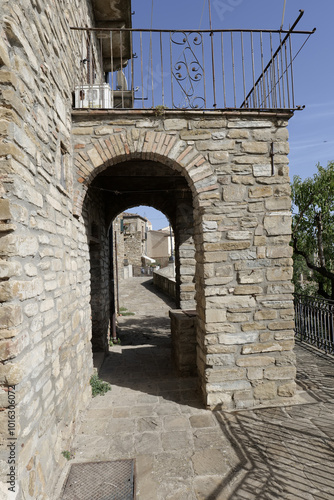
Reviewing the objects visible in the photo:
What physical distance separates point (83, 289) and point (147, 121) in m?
2.46

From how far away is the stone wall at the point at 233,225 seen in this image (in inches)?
156

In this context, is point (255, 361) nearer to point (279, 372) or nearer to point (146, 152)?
point (279, 372)

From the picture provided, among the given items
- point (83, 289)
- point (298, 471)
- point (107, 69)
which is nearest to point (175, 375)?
point (83, 289)

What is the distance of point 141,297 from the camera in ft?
53.7

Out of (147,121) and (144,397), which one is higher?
(147,121)

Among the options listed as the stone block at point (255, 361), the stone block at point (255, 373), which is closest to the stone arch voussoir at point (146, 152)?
the stone block at point (255, 361)

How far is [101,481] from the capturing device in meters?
2.78

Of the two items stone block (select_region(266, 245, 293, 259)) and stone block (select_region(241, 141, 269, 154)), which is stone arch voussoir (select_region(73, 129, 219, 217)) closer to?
stone block (select_region(241, 141, 269, 154))

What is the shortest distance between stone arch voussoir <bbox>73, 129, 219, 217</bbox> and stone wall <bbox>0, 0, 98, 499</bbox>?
0.73 feet

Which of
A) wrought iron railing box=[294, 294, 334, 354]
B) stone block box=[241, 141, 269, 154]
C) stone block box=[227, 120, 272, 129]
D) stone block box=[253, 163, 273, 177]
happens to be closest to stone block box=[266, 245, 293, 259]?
stone block box=[253, 163, 273, 177]

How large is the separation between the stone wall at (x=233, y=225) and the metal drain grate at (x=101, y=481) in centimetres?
144

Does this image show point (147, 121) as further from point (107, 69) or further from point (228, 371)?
point (107, 69)

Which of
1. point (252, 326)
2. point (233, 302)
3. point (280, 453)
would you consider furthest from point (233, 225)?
point (280, 453)

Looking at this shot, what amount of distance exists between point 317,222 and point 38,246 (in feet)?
34.4
